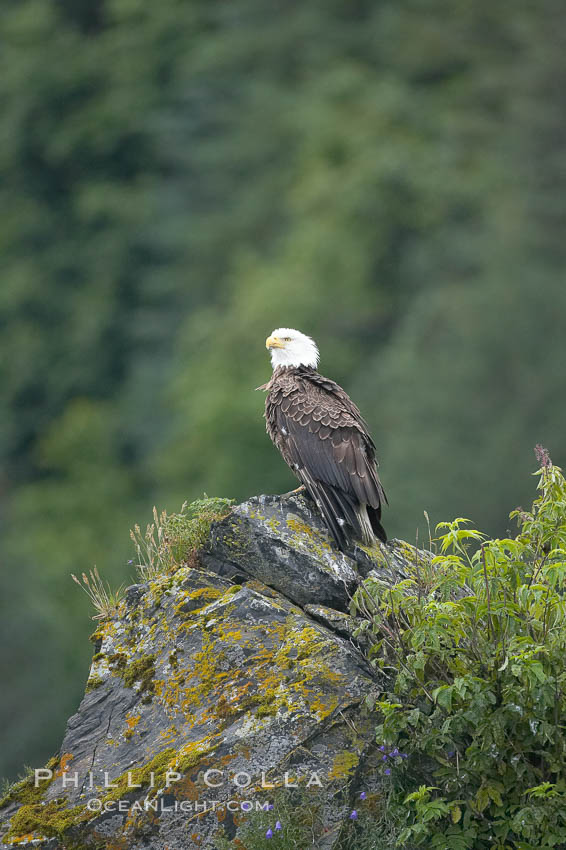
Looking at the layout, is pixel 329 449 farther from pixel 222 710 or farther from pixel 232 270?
pixel 232 270

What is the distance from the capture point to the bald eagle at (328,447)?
789 centimetres

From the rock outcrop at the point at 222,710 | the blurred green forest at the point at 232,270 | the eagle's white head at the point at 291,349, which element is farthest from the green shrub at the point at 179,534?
the blurred green forest at the point at 232,270

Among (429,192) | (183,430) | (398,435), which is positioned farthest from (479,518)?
(429,192)

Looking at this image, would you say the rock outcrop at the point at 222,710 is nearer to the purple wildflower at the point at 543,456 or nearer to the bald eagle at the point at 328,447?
the bald eagle at the point at 328,447

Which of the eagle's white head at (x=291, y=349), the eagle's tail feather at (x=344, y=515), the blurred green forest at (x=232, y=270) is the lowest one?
the eagle's tail feather at (x=344, y=515)

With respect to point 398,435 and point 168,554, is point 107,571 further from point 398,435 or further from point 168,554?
point 168,554

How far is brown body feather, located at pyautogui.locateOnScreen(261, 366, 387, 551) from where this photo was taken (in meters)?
7.89

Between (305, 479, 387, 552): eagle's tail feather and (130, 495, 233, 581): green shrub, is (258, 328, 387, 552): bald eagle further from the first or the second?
(130, 495, 233, 581): green shrub

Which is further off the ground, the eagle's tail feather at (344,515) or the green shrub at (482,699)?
the eagle's tail feather at (344,515)

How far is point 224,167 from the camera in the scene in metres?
38.4

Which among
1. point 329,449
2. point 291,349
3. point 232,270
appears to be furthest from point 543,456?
point 232,270

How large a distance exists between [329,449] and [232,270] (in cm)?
2870

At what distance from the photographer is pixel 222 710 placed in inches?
256

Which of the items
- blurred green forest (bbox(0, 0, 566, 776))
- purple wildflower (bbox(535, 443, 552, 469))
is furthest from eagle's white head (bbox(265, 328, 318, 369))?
blurred green forest (bbox(0, 0, 566, 776))
